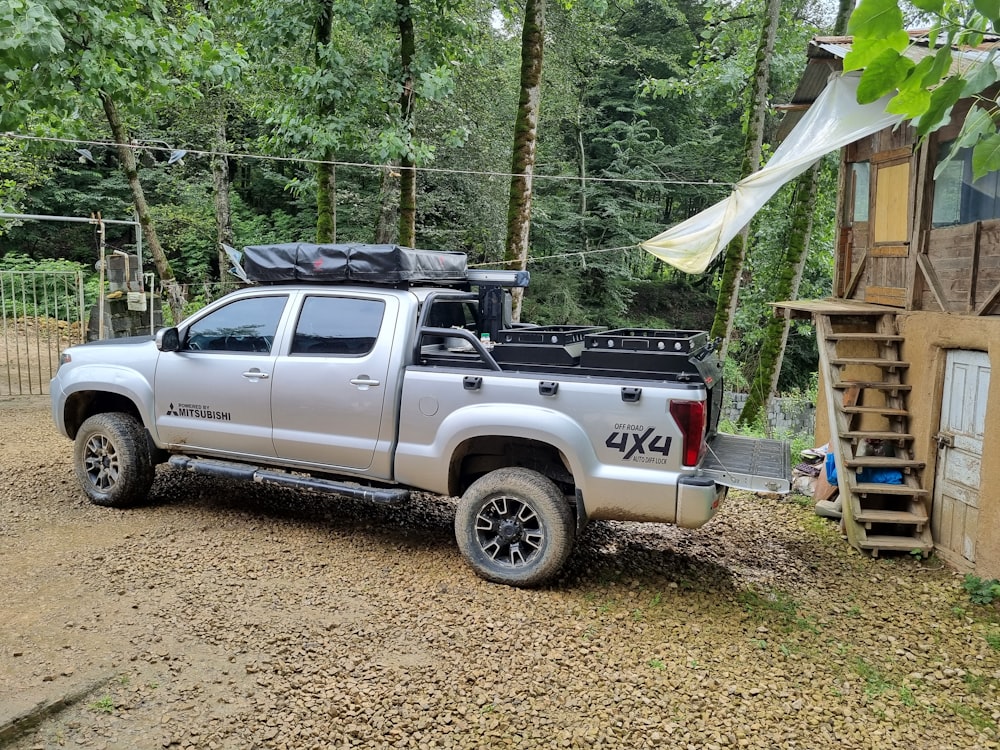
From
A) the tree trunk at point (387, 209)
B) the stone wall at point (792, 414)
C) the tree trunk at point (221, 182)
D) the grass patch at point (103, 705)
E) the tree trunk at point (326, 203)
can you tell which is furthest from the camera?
the tree trunk at point (221, 182)

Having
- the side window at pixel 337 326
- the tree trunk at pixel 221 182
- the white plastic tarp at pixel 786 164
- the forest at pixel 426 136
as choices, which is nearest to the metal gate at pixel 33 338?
the forest at pixel 426 136

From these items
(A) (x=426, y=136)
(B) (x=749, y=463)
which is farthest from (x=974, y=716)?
(A) (x=426, y=136)

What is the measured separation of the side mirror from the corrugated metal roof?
5.43 m

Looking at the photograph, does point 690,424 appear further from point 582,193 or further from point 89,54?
point 582,193

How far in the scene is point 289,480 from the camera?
5.34m

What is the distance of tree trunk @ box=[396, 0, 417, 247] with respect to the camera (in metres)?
10.1

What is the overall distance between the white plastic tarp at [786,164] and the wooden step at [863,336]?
137 cm

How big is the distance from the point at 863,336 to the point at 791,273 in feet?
19.5

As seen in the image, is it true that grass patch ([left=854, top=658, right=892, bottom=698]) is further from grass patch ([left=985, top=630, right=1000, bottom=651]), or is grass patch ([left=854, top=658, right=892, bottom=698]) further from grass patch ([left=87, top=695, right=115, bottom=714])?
grass patch ([left=87, top=695, right=115, bottom=714])

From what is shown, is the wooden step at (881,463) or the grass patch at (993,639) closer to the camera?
the grass patch at (993,639)

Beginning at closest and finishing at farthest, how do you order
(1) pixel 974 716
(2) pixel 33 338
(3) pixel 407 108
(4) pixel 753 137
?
1. (1) pixel 974 716
2. (3) pixel 407 108
3. (4) pixel 753 137
4. (2) pixel 33 338

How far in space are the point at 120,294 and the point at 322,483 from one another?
8396mm

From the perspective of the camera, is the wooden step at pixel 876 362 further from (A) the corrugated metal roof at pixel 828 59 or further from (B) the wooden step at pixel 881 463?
(A) the corrugated metal roof at pixel 828 59

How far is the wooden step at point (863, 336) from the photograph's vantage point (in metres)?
6.77
